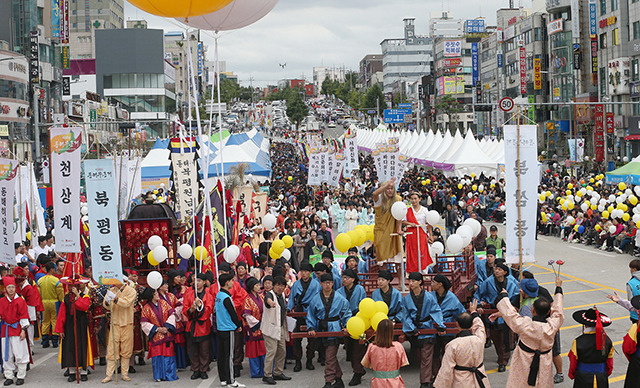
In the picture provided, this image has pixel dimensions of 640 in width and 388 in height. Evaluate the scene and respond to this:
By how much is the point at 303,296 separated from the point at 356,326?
149 centimetres

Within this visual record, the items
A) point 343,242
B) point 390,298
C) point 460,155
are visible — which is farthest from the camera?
point 460,155

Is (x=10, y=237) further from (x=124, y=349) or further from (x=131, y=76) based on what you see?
(x=131, y=76)

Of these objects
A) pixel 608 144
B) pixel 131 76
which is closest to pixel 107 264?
pixel 608 144

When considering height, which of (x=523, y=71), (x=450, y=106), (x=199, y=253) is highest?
(x=523, y=71)

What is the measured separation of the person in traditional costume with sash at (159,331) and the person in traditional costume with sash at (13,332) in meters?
1.66

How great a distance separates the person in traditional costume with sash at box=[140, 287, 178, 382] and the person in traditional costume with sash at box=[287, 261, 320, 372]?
1619mm

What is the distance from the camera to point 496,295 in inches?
416

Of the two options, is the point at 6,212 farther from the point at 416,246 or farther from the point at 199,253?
the point at 416,246

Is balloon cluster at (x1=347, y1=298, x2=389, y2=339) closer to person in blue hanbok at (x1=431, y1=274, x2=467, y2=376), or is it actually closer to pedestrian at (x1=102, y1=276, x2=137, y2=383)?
person in blue hanbok at (x1=431, y1=274, x2=467, y2=376)

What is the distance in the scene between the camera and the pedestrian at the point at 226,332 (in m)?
9.98

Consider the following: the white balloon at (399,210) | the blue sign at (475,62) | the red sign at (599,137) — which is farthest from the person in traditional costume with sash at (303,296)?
the blue sign at (475,62)

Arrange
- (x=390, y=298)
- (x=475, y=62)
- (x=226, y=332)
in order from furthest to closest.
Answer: (x=475, y=62) < (x=226, y=332) < (x=390, y=298)

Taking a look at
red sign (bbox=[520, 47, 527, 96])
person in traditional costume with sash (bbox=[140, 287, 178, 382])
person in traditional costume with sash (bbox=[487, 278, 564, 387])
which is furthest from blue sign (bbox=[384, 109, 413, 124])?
person in traditional costume with sash (bbox=[487, 278, 564, 387])

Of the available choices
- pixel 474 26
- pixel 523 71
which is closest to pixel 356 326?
pixel 523 71
